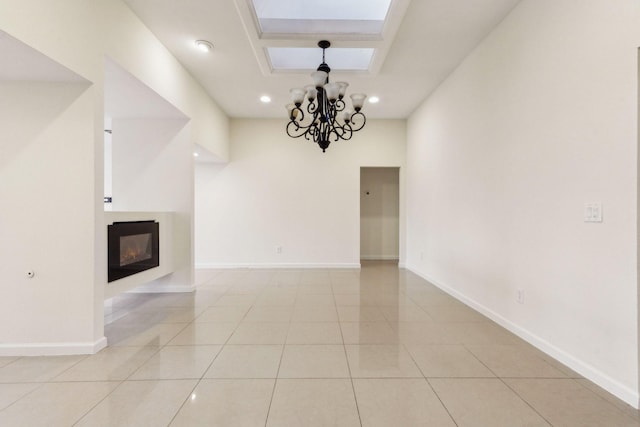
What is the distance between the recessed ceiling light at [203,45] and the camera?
10.4 ft

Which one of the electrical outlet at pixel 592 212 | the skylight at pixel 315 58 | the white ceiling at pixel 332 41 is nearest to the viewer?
the electrical outlet at pixel 592 212

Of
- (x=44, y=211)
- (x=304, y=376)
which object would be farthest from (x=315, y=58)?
(x=304, y=376)

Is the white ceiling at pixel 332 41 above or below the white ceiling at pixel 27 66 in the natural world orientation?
above

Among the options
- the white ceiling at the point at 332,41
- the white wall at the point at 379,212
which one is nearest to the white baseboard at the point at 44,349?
the white ceiling at the point at 332,41

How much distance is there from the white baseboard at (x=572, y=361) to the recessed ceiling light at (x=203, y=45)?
13.1ft

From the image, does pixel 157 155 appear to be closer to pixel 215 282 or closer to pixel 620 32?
pixel 215 282

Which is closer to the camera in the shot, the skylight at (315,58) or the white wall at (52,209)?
the white wall at (52,209)

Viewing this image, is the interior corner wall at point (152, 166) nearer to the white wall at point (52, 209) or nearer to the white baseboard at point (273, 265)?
the white wall at point (52, 209)

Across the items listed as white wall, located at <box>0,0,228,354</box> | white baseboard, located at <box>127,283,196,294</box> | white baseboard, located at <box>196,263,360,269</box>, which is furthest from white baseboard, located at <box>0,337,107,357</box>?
white baseboard, located at <box>196,263,360,269</box>

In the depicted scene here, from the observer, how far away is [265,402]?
173cm

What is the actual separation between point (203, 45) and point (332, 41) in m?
1.37

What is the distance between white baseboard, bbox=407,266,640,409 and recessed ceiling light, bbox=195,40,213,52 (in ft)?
13.1

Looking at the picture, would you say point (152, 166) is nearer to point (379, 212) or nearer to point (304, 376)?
point (304, 376)

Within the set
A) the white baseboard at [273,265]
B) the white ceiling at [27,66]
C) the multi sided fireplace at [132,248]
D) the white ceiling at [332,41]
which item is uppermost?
the white ceiling at [332,41]
